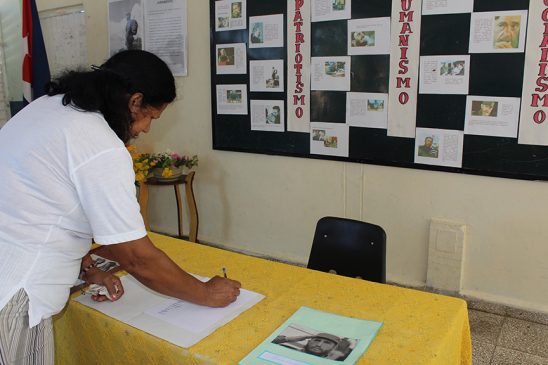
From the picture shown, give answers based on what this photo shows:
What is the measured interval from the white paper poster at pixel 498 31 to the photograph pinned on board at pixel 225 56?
1613 mm

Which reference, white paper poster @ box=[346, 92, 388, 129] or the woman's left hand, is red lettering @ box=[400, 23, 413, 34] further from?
the woman's left hand

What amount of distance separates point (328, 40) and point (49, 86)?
2.06m

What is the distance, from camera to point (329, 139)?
309cm

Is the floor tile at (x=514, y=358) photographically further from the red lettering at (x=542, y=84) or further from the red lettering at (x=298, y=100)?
the red lettering at (x=298, y=100)

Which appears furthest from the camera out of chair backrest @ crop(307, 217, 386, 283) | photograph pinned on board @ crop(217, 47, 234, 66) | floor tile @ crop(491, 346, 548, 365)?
photograph pinned on board @ crop(217, 47, 234, 66)

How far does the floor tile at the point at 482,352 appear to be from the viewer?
7.20 feet

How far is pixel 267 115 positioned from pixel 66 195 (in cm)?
232

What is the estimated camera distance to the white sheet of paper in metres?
1.20

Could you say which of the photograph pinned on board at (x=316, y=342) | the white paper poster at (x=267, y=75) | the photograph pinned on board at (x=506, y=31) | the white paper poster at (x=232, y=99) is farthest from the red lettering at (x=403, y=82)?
the photograph pinned on board at (x=316, y=342)

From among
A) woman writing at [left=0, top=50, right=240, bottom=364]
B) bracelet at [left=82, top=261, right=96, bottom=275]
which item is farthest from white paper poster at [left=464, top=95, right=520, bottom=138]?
bracelet at [left=82, top=261, right=96, bottom=275]

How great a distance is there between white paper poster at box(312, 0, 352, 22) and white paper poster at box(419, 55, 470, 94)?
565mm

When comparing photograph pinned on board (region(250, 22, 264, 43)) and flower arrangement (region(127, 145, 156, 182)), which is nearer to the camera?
photograph pinned on board (region(250, 22, 264, 43))

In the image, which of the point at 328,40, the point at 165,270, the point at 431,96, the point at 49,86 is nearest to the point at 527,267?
the point at 431,96

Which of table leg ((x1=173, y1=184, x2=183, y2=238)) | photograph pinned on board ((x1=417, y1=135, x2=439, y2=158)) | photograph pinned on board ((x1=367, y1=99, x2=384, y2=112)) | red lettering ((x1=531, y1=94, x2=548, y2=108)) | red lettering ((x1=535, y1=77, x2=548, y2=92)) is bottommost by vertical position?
table leg ((x1=173, y1=184, x2=183, y2=238))
